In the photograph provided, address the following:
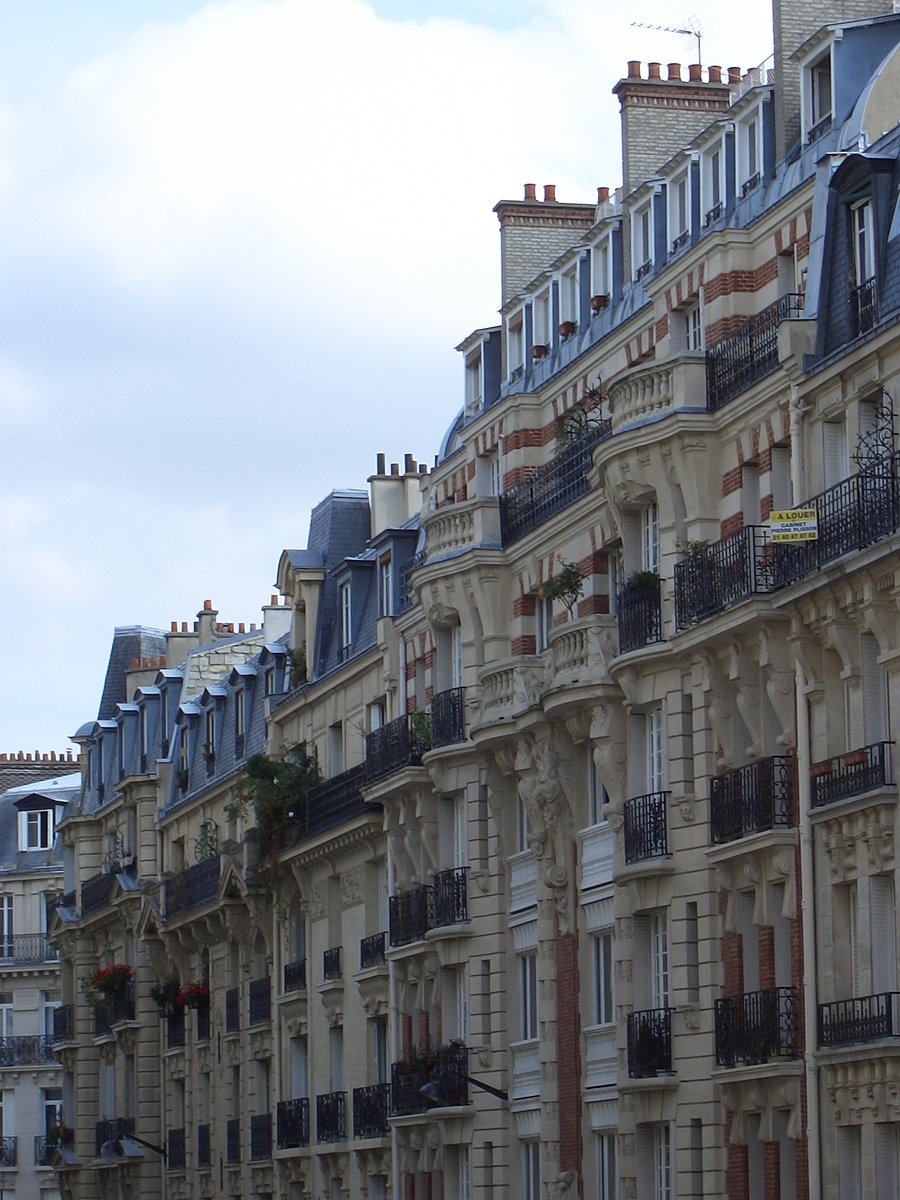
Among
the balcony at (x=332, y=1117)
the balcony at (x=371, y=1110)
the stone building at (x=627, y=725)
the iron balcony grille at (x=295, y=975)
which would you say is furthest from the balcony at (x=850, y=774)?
the iron balcony grille at (x=295, y=975)

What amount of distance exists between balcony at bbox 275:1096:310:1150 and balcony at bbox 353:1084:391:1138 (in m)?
3.47

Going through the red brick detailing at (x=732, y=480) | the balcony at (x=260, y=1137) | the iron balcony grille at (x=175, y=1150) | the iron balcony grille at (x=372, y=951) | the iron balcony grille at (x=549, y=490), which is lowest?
the iron balcony grille at (x=175, y=1150)

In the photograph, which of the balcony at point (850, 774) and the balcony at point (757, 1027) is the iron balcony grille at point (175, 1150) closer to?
the balcony at point (757, 1027)

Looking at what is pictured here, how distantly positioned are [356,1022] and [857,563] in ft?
71.9

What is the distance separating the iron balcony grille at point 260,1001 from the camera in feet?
188

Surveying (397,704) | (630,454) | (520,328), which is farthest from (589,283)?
(397,704)

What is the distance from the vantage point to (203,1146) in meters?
62.5

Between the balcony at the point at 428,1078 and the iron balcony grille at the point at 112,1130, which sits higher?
the balcony at the point at 428,1078

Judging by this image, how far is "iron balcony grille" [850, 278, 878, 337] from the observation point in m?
33.2

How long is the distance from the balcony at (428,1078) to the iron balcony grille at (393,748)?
493cm

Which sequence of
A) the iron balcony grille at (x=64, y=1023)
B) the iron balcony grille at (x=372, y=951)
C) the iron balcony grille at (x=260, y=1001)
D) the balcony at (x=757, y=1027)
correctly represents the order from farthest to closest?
the iron balcony grille at (x=64, y=1023)
the iron balcony grille at (x=260, y=1001)
the iron balcony grille at (x=372, y=951)
the balcony at (x=757, y=1027)

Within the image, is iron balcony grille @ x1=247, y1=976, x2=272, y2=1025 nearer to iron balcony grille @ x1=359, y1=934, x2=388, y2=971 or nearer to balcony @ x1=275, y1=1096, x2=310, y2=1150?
balcony @ x1=275, y1=1096, x2=310, y2=1150

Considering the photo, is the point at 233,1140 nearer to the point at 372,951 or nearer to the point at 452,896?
the point at 372,951

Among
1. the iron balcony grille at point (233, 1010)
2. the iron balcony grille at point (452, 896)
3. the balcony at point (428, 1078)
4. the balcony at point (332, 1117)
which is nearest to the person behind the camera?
the balcony at point (428, 1078)
